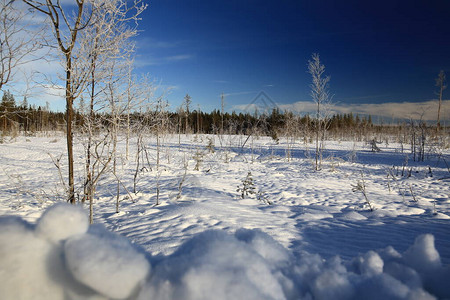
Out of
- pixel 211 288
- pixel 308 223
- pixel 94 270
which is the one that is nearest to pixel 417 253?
pixel 211 288

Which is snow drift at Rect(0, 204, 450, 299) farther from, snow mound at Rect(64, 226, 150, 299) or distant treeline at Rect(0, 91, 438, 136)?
distant treeline at Rect(0, 91, 438, 136)

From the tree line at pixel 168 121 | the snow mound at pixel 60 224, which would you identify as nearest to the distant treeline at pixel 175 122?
the tree line at pixel 168 121

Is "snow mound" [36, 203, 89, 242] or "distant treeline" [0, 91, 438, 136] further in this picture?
"distant treeline" [0, 91, 438, 136]

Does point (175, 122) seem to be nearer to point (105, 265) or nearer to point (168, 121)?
point (168, 121)

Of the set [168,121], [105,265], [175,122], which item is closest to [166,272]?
[105,265]

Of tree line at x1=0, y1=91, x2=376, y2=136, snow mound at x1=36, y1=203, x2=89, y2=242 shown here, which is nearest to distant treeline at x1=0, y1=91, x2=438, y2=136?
tree line at x1=0, y1=91, x2=376, y2=136

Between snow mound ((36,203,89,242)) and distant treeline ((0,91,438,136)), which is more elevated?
distant treeline ((0,91,438,136))

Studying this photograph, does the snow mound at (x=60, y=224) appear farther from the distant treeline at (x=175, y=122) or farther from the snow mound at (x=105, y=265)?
the distant treeline at (x=175, y=122)

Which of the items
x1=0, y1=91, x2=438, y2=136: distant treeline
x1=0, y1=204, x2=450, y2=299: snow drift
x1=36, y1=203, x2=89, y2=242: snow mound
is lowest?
x1=0, y1=204, x2=450, y2=299: snow drift

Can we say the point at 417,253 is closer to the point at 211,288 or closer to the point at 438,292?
the point at 438,292

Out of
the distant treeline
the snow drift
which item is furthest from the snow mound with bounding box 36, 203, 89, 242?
the distant treeline

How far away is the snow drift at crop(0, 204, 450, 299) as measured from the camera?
0.52 metres

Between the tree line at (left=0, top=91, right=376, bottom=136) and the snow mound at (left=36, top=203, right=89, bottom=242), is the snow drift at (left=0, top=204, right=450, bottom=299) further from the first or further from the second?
the tree line at (left=0, top=91, right=376, bottom=136)

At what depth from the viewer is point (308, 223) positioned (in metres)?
3.96
